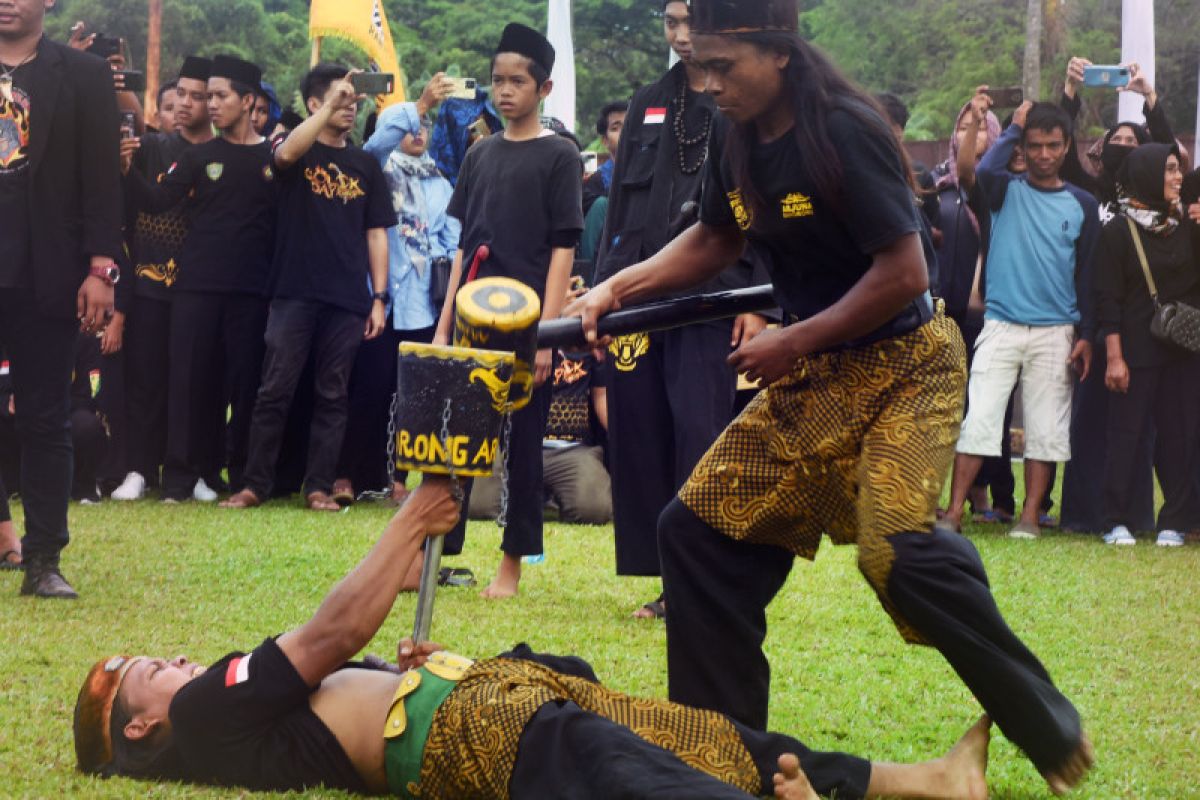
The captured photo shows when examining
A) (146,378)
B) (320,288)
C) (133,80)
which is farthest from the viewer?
(146,378)

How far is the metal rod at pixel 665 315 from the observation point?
461cm

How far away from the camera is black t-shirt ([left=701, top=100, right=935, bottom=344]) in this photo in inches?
162

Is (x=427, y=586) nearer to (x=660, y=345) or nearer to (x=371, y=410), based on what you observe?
(x=660, y=345)

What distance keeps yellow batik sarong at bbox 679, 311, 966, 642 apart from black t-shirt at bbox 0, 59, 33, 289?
11.5 feet

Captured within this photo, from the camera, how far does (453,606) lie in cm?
695

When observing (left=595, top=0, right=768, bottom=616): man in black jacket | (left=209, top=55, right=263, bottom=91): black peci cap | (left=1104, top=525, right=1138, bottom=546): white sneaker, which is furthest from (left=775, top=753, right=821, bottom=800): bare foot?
(left=209, top=55, right=263, bottom=91): black peci cap

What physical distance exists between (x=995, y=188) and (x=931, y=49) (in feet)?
117

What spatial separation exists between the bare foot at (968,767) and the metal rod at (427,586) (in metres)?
1.38

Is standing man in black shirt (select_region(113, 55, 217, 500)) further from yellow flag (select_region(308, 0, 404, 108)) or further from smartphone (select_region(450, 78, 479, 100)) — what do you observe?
yellow flag (select_region(308, 0, 404, 108))

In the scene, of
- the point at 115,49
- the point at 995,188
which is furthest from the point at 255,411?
the point at 995,188

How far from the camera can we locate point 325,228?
10.4 metres

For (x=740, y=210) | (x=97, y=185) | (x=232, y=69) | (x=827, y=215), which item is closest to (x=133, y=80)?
(x=232, y=69)

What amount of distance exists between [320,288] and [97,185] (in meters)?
3.53

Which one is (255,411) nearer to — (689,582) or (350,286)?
(350,286)
